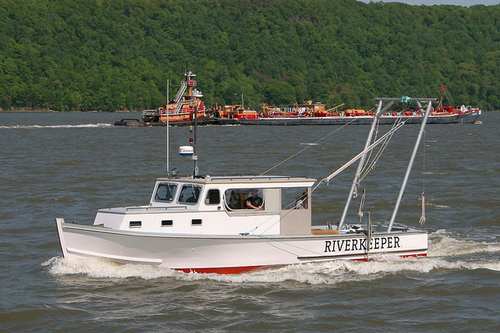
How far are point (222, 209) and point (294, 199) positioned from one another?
6.91 feet

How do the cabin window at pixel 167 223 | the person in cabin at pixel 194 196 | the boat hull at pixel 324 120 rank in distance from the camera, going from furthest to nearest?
1. the boat hull at pixel 324 120
2. the person in cabin at pixel 194 196
3. the cabin window at pixel 167 223

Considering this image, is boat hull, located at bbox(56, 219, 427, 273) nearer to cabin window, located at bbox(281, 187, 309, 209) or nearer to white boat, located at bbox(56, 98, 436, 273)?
white boat, located at bbox(56, 98, 436, 273)

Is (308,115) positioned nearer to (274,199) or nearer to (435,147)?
(435,147)

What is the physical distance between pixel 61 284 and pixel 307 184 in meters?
7.07


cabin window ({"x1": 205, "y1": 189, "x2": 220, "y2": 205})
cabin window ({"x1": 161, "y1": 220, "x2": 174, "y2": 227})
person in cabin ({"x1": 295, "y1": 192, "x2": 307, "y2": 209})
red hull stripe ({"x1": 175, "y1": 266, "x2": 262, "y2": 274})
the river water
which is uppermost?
cabin window ({"x1": 205, "y1": 189, "x2": 220, "y2": 205})

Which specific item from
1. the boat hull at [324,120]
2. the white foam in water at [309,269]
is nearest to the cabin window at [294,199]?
the white foam in water at [309,269]

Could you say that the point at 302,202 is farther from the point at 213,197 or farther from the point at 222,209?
the point at 213,197

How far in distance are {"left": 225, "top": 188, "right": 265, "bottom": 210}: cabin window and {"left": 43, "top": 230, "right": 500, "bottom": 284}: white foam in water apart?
1.77 metres

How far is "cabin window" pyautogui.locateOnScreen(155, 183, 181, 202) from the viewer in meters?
20.7

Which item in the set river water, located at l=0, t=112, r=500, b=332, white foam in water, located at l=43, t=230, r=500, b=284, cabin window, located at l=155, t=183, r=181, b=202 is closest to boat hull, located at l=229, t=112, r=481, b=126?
river water, located at l=0, t=112, r=500, b=332

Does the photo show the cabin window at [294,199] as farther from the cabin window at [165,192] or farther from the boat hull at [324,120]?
the boat hull at [324,120]

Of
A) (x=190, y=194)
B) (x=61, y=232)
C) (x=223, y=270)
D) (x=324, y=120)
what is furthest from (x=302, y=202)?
(x=324, y=120)

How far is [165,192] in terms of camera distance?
2092cm

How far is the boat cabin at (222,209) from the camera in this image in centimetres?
1958
